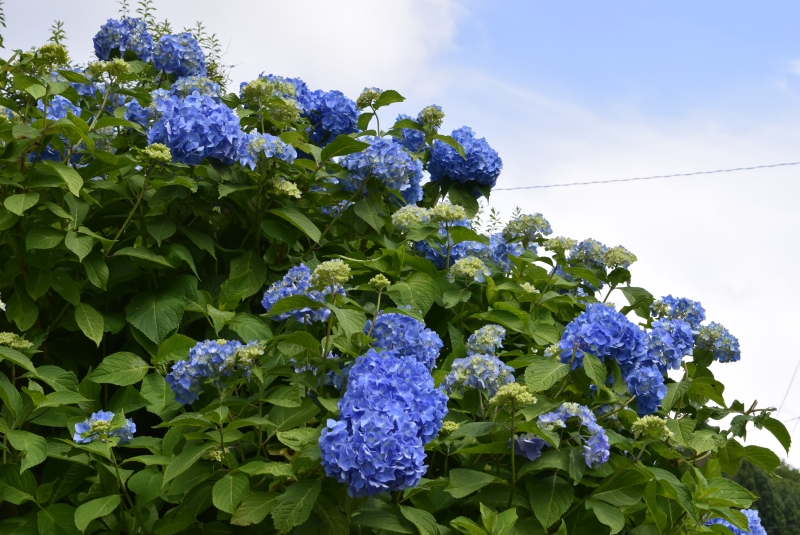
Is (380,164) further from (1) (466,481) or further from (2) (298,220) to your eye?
(1) (466,481)

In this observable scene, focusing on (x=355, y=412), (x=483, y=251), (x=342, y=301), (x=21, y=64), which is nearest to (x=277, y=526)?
(x=355, y=412)

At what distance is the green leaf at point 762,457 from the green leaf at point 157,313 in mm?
2371

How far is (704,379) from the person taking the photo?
3609 mm

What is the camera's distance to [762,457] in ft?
11.5

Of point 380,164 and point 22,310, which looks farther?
point 380,164

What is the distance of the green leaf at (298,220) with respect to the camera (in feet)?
11.3

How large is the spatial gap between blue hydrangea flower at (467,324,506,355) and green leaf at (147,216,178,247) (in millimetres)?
1258

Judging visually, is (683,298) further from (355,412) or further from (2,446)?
(2,446)

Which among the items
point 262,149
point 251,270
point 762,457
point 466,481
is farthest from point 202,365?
point 762,457

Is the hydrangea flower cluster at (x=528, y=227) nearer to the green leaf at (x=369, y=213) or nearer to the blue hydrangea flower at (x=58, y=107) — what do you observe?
the green leaf at (x=369, y=213)

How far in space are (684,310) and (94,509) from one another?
9.41 feet

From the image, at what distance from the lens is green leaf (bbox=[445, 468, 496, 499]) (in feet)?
8.79

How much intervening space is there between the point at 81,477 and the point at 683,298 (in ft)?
9.41

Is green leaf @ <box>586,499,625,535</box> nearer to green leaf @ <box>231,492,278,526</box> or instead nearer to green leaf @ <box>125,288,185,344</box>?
green leaf @ <box>231,492,278,526</box>
